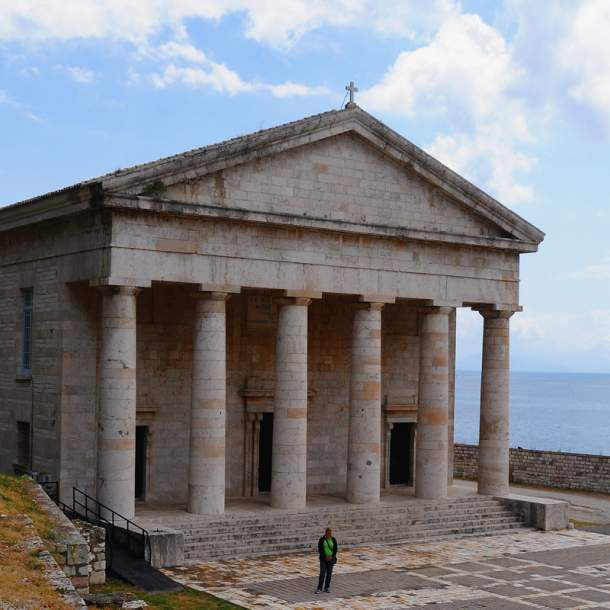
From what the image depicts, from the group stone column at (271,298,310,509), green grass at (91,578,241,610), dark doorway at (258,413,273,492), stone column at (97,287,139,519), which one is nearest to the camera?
green grass at (91,578,241,610)

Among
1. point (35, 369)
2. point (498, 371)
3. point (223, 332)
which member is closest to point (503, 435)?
point (498, 371)

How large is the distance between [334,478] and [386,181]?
10.2 meters

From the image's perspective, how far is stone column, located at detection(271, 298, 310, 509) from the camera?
28.4 m

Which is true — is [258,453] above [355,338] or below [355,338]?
below

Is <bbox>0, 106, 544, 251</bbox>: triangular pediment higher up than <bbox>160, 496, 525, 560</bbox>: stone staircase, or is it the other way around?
<bbox>0, 106, 544, 251</bbox>: triangular pediment

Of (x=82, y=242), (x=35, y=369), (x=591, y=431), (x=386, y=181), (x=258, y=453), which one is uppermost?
(x=386, y=181)

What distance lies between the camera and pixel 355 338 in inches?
1190

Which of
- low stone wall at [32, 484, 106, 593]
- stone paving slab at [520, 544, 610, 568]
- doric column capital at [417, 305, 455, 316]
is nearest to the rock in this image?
low stone wall at [32, 484, 106, 593]

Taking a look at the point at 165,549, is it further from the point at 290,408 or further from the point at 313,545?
the point at 290,408

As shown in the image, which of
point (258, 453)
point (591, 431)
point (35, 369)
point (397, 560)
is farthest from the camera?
point (591, 431)

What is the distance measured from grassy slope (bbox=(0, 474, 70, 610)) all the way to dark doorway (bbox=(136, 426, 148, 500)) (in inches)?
282

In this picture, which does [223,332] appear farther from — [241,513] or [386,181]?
[386,181]

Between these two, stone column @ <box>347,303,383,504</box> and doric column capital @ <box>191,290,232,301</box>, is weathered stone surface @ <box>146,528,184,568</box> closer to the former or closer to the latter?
doric column capital @ <box>191,290,232,301</box>

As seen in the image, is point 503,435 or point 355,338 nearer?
point 355,338
